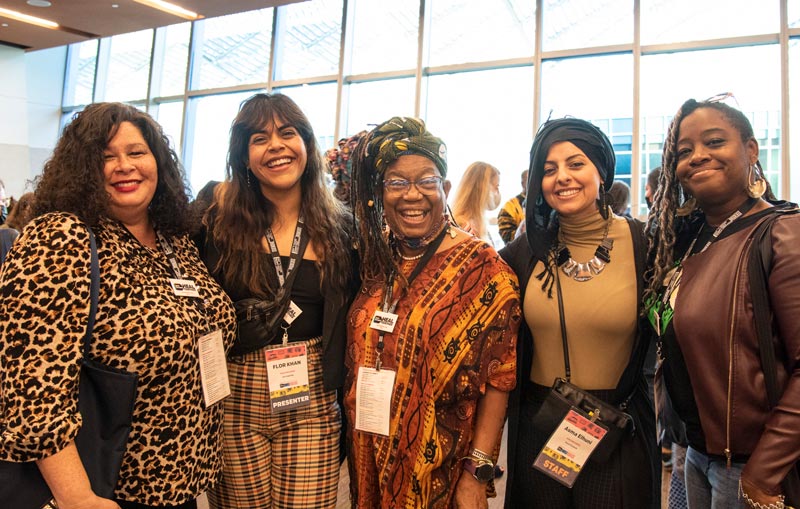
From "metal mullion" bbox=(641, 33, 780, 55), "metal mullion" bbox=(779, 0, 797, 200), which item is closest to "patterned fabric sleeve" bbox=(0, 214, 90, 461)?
"metal mullion" bbox=(779, 0, 797, 200)

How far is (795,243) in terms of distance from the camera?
1489 millimetres

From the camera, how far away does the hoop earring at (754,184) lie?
1.69 meters

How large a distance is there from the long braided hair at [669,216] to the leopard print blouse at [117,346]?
1.39m

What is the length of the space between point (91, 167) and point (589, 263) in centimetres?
154

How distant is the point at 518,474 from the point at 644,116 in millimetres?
5745

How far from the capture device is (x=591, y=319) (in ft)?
6.00

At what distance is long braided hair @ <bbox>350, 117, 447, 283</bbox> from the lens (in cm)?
194

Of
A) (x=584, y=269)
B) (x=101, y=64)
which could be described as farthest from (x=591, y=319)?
(x=101, y=64)

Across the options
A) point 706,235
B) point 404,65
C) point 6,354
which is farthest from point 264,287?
point 404,65

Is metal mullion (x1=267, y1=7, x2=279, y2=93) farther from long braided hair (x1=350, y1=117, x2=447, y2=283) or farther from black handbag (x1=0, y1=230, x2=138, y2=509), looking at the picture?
black handbag (x1=0, y1=230, x2=138, y2=509)

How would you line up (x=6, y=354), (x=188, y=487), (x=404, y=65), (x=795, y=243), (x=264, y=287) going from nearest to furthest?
(x=6, y=354)
(x=795, y=243)
(x=188, y=487)
(x=264, y=287)
(x=404, y=65)

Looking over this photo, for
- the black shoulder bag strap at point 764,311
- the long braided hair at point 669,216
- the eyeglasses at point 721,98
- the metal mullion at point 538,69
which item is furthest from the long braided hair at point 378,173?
the metal mullion at point 538,69

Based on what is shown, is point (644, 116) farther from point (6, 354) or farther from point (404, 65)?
point (6, 354)

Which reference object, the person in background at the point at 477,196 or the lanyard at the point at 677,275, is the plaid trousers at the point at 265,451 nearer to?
the lanyard at the point at 677,275
